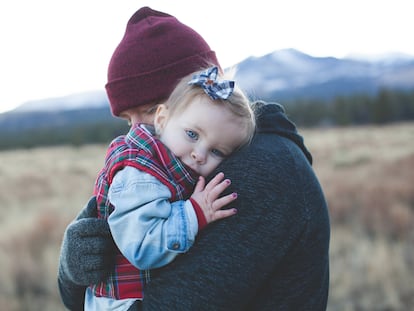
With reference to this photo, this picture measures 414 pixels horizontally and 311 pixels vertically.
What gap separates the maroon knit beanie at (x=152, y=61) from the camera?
202cm

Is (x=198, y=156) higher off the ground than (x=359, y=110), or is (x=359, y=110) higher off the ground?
(x=198, y=156)

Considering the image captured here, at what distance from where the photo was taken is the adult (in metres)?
1.34

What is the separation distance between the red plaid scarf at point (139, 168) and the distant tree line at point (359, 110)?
124 ft

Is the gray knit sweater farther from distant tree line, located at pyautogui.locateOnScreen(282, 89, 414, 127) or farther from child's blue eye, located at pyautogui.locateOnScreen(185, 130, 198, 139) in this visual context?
distant tree line, located at pyautogui.locateOnScreen(282, 89, 414, 127)

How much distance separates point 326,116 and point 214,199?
41.3 metres

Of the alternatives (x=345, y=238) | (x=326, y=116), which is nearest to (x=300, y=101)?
(x=326, y=116)

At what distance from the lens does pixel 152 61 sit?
2025 mm

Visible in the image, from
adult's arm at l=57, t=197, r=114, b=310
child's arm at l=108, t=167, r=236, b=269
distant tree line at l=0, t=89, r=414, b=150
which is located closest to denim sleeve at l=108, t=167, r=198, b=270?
child's arm at l=108, t=167, r=236, b=269

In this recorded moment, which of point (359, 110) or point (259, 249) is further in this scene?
point (359, 110)

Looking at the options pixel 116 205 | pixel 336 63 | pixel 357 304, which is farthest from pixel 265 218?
pixel 336 63

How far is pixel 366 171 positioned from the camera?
10.5m

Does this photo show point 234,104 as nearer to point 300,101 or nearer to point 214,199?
point 214,199

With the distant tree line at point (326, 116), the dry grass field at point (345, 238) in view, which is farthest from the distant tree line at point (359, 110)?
the dry grass field at point (345, 238)

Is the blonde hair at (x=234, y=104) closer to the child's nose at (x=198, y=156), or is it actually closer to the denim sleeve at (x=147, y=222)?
the child's nose at (x=198, y=156)
